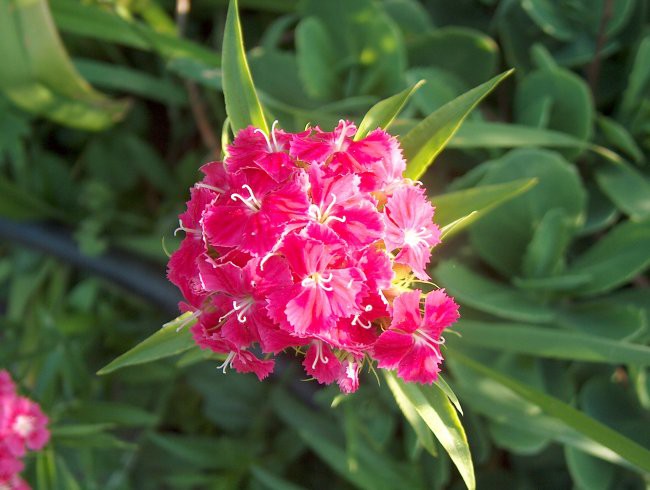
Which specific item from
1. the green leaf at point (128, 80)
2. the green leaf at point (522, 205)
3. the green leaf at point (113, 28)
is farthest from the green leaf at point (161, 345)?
the green leaf at point (128, 80)

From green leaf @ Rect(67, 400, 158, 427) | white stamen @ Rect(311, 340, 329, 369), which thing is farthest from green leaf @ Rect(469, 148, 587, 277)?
green leaf @ Rect(67, 400, 158, 427)

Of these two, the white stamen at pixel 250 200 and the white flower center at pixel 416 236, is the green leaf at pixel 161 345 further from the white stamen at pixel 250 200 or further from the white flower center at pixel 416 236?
the white flower center at pixel 416 236

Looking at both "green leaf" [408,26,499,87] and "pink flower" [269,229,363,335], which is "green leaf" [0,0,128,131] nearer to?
"green leaf" [408,26,499,87]

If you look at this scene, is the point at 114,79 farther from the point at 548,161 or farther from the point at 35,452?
the point at 548,161

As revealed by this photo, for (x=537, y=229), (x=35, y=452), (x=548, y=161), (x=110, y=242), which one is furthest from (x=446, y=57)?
(x=35, y=452)

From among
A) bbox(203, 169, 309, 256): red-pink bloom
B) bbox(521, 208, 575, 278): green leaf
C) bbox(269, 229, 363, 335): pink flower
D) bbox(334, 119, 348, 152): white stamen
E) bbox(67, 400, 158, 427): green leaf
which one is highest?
bbox(334, 119, 348, 152): white stamen
